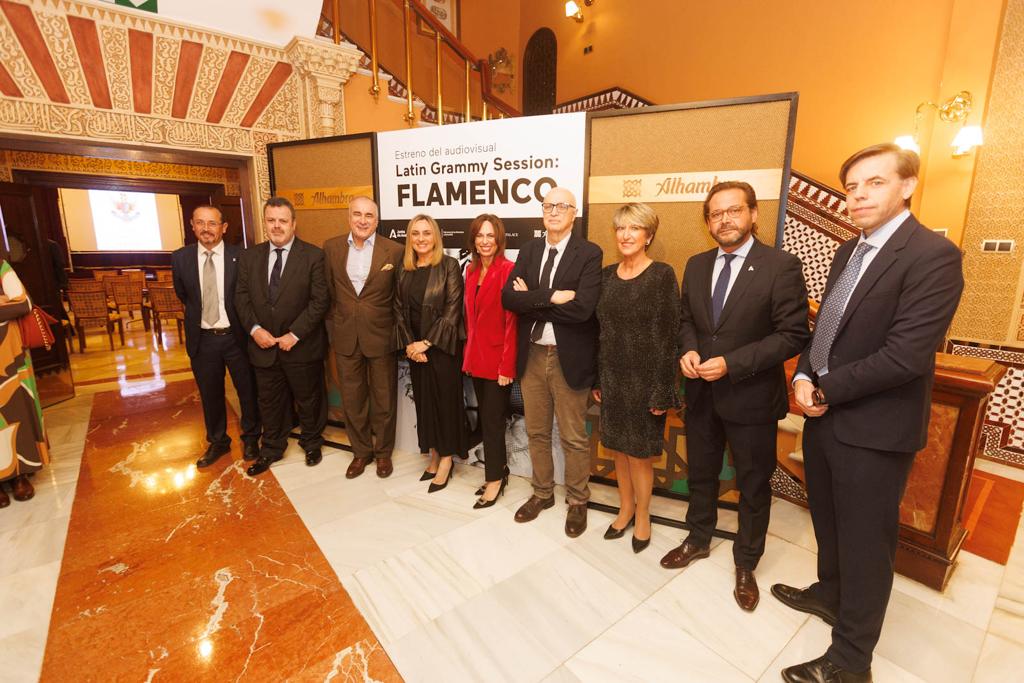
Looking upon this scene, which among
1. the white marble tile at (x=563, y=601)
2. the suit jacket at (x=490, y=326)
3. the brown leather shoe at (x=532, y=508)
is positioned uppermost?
the suit jacket at (x=490, y=326)

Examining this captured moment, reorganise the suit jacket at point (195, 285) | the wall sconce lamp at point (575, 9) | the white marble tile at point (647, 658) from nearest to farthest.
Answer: the white marble tile at point (647, 658) < the suit jacket at point (195, 285) < the wall sconce lamp at point (575, 9)

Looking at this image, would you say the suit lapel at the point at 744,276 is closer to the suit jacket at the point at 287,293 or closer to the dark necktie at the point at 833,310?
the dark necktie at the point at 833,310

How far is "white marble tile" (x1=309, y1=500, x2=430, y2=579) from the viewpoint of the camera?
231 cm

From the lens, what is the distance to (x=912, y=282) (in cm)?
135

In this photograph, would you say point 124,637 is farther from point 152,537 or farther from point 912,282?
point 912,282

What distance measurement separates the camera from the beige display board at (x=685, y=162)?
2.28m

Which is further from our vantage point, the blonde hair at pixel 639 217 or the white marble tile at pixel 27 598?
the blonde hair at pixel 639 217

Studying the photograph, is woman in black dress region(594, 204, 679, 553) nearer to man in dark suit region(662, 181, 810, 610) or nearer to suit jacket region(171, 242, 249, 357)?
man in dark suit region(662, 181, 810, 610)

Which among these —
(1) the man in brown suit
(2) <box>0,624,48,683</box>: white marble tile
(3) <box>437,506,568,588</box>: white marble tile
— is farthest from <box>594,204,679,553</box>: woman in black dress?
(2) <box>0,624,48,683</box>: white marble tile

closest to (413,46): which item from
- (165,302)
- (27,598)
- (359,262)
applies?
(359,262)

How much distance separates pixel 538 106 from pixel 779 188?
311 inches

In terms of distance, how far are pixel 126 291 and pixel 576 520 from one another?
847 cm

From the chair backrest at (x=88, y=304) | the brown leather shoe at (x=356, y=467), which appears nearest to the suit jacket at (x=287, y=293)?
the brown leather shoe at (x=356, y=467)

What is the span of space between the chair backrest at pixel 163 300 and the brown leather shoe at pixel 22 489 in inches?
188
